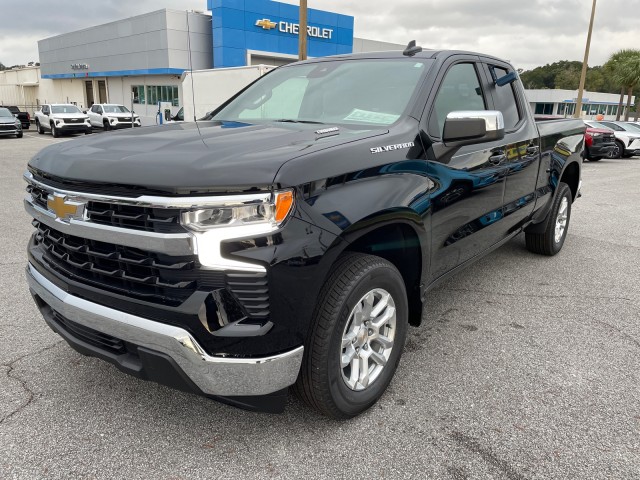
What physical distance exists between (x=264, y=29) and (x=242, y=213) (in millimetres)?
35008

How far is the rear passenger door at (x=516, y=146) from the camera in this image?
389cm

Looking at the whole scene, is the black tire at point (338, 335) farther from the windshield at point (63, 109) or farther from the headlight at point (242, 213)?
the windshield at point (63, 109)

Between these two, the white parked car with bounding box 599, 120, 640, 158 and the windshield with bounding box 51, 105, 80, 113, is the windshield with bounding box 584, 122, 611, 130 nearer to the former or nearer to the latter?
the white parked car with bounding box 599, 120, 640, 158

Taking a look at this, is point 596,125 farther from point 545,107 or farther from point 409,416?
point 545,107

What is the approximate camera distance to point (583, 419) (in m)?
2.61

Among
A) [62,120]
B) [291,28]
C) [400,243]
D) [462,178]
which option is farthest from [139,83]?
[400,243]

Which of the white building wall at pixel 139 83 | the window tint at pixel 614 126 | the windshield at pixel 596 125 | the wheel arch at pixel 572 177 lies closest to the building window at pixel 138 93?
the white building wall at pixel 139 83

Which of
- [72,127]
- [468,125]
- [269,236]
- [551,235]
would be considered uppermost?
[468,125]

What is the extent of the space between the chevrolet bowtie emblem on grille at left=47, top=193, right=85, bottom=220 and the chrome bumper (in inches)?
16.1

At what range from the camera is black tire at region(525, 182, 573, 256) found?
17.0ft

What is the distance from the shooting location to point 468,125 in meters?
2.81

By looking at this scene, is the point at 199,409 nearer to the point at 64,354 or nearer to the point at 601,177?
the point at 64,354

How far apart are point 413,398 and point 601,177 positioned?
13.3 m

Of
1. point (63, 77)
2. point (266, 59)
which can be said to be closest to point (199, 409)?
point (266, 59)
